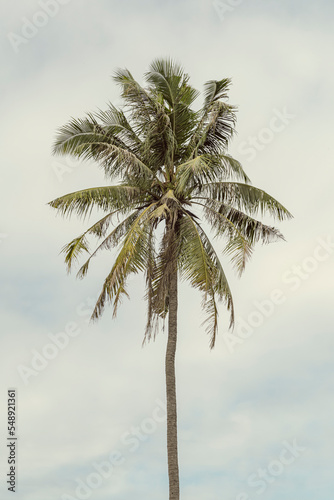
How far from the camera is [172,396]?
21.7m

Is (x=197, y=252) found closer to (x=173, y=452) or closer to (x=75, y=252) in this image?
(x=75, y=252)

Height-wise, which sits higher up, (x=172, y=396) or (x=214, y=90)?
(x=214, y=90)

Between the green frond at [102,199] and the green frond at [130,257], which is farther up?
the green frond at [102,199]

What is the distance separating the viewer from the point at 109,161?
912 inches

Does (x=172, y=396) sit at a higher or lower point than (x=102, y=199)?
lower

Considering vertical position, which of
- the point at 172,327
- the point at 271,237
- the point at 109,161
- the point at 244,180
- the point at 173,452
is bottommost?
the point at 173,452

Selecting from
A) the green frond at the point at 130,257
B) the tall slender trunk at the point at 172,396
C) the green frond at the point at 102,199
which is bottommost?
the tall slender trunk at the point at 172,396

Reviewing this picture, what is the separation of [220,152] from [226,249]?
3.34m

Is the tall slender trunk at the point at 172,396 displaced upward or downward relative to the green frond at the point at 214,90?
downward

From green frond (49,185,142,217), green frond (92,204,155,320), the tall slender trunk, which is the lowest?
the tall slender trunk

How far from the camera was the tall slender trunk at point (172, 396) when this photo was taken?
20891 millimetres

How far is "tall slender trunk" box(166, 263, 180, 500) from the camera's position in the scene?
20.9 metres

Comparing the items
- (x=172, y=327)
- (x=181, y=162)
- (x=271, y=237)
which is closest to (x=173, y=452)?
(x=172, y=327)

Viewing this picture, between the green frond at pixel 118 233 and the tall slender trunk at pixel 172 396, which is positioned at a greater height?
the green frond at pixel 118 233
